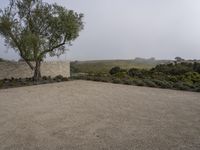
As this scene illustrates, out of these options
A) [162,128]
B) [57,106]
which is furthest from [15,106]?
[162,128]

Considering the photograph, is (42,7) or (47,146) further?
(42,7)

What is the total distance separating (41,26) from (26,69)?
3041mm

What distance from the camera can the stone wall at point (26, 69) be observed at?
13448 millimetres

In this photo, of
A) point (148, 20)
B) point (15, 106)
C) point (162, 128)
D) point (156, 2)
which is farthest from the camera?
point (148, 20)

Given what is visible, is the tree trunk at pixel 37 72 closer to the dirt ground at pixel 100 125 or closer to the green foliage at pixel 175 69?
the dirt ground at pixel 100 125

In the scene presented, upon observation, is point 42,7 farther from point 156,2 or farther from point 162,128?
point 162,128

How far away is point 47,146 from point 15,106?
3.63 meters

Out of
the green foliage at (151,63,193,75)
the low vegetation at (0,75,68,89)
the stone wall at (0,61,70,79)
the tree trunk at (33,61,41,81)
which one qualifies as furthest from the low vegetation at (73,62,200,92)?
the tree trunk at (33,61,41,81)

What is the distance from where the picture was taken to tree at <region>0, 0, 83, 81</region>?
40.9 ft

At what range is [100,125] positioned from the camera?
187 inches

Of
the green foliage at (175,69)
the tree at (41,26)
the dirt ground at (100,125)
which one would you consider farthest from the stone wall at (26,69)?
the green foliage at (175,69)

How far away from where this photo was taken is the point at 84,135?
13.5 feet

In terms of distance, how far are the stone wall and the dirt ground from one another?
6704 millimetres

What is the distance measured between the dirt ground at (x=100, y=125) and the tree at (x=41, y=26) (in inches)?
239
